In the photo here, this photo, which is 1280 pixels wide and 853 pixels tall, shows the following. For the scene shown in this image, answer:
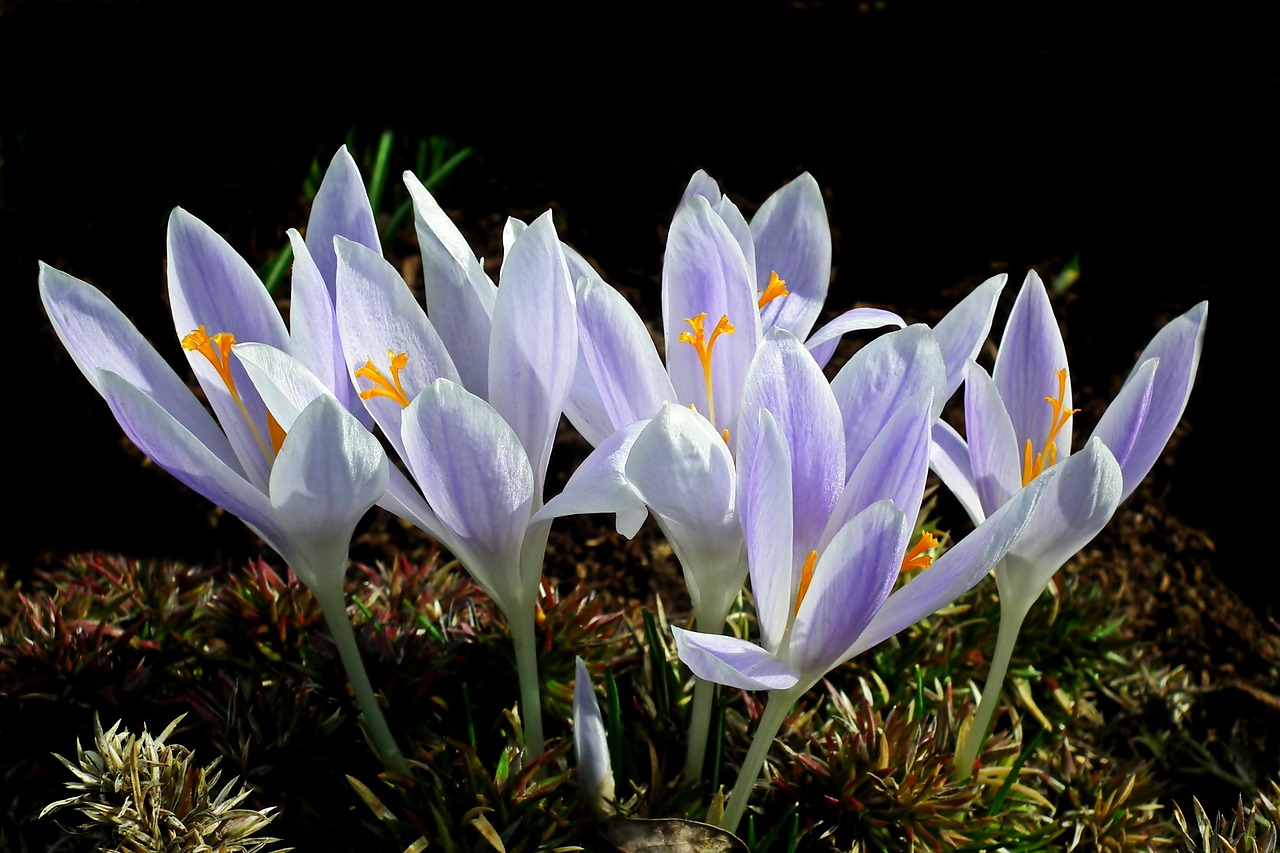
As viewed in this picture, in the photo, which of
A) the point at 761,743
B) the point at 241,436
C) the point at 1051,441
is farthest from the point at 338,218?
the point at 1051,441

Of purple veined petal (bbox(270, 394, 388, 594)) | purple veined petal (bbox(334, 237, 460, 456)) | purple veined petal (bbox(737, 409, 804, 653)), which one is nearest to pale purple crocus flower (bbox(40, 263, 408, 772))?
purple veined petal (bbox(270, 394, 388, 594))

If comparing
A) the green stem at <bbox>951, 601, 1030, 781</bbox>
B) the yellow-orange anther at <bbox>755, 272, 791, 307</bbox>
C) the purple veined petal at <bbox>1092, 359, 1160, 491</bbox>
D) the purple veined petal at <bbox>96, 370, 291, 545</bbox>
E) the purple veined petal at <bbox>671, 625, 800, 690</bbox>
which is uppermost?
the yellow-orange anther at <bbox>755, 272, 791, 307</bbox>

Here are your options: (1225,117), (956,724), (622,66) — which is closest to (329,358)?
(956,724)

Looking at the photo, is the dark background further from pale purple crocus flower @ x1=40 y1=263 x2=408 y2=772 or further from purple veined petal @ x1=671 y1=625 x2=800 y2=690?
purple veined petal @ x1=671 y1=625 x2=800 y2=690

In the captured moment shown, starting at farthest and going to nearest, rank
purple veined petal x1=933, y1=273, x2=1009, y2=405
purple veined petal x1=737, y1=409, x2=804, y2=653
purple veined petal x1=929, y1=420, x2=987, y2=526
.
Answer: purple veined petal x1=929, y1=420, x2=987, y2=526 → purple veined petal x1=933, y1=273, x2=1009, y2=405 → purple veined petal x1=737, y1=409, x2=804, y2=653

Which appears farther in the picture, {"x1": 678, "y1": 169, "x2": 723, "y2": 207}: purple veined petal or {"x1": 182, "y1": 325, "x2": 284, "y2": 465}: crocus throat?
{"x1": 678, "y1": 169, "x2": 723, "y2": 207}: purple veined petal

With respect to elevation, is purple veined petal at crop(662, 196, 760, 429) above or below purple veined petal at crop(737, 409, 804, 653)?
above

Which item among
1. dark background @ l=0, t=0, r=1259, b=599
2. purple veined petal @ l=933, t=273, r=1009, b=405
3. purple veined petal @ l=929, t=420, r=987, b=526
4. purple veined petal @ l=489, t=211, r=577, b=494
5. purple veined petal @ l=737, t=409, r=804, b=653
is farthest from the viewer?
dark background @ l=0, t=0, r=1259, b=599

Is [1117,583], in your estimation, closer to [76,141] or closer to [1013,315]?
[1013,315]

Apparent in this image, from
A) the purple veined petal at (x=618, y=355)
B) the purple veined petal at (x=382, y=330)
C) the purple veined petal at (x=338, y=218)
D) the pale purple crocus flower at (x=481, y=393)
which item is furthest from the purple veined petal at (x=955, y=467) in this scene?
the purple veined petal at (x=338, y=218)
